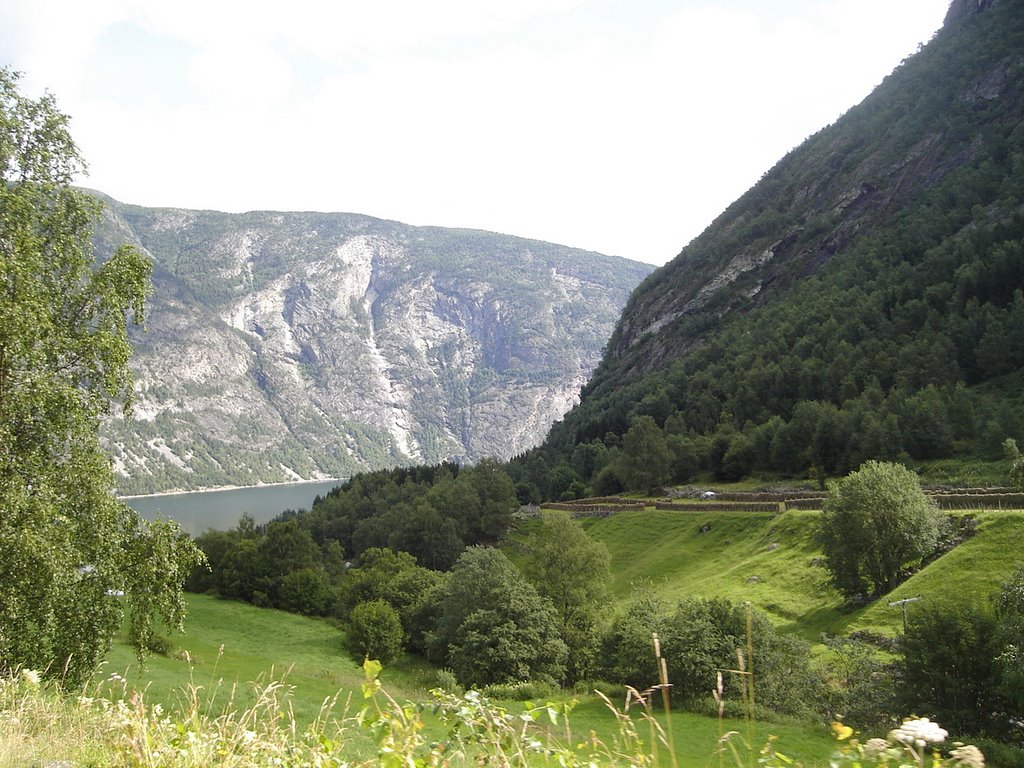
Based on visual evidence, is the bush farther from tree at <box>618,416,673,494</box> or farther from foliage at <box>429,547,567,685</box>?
tree at <box>618,416,673,494</box>

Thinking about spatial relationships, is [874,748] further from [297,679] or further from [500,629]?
[500,629]

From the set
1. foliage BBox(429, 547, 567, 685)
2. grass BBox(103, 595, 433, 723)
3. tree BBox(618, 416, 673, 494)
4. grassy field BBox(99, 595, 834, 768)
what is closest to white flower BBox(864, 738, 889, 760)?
grassy field BBox(99, 595, 834, 768)

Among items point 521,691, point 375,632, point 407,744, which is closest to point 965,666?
point 521,691

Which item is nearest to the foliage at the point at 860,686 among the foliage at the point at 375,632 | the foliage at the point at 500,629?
the foliage at the point at 500,629

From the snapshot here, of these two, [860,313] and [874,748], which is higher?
[860,313]

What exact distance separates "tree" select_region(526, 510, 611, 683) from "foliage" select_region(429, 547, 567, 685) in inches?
94.5

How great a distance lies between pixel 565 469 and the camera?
121m

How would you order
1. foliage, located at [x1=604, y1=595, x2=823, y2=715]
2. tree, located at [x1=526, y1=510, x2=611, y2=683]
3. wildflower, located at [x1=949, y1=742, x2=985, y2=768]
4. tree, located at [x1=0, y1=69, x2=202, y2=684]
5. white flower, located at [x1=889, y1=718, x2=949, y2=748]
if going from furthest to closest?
tree, located at [x1=526, y1=510, x2=611, y2=683] < foliage, located at [x1=604, y1=595, x2=823, y2=715] < tree, located at [x1=0, y1=69, x2=202, y2=684] < wildflower, located at [x1=949, y1=742, x2=985, y2=768] < white flower, located at [x1=889, y1=718, x2=949, y2=748]

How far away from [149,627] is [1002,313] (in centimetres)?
10397

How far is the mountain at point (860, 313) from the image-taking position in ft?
277

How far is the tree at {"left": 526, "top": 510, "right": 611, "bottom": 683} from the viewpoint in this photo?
165ft

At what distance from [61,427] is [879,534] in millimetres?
43985

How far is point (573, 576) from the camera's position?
51250 millimetres

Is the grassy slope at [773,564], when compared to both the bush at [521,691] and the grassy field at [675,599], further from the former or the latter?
the bush at [521,691]
